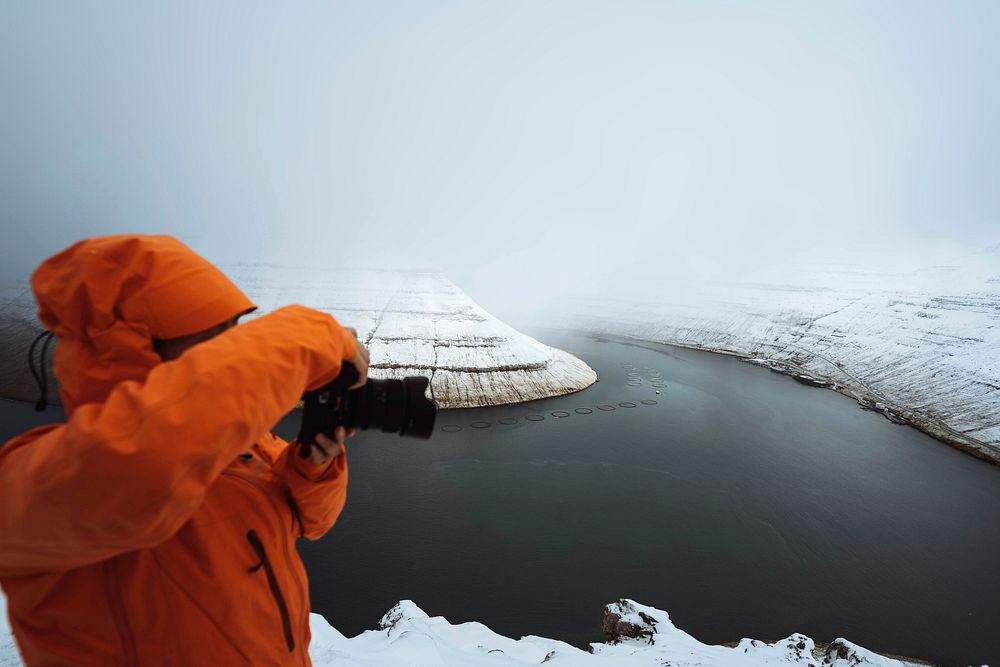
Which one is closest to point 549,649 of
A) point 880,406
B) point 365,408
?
point 365,408

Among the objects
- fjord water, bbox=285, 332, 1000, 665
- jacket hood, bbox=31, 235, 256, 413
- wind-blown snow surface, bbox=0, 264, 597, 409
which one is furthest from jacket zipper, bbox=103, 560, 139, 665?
wind-blown snow surface, bbox=0, 264, 597, 409

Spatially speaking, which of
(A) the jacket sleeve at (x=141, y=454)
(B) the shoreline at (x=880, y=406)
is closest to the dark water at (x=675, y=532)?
(B) the shoreline at (x=880, y=406)

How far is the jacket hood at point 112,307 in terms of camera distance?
108cm

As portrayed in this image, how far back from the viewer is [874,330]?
135 feet

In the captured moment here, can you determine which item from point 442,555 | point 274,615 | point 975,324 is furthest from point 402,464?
point 975,324

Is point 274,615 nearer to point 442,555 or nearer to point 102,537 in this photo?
point 102,537

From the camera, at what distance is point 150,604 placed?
1295 millimetres

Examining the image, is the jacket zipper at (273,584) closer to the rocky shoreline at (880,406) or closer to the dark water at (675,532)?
the dark water at (675,532)

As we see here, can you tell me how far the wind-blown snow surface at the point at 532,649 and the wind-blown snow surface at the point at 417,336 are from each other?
1842cm

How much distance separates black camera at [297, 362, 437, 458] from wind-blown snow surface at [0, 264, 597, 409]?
77.5 ft

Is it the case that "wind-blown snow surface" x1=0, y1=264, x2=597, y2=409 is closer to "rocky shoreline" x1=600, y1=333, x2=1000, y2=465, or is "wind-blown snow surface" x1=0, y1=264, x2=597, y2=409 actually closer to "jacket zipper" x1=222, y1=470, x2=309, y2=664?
"rocky shoreline" x1=600, y1=333, x2=1000, y2=465

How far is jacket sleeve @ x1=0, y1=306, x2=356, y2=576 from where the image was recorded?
0.81 m

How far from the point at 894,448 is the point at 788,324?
30188 mm

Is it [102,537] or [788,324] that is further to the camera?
[788,324]
